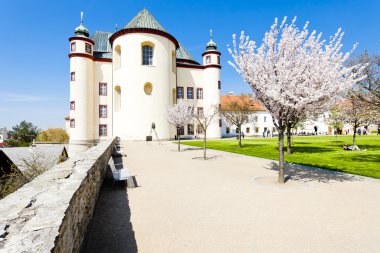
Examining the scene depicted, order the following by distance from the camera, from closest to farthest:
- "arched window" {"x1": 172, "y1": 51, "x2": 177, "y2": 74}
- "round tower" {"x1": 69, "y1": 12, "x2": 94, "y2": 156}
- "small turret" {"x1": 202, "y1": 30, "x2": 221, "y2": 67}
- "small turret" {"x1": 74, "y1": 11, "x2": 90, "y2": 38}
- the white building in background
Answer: "round tower" {"x1": 69, "y1": 12, "x2": 94, "y2": 156}, "small turret" {"x1": 74, "y1": 11, "x2": 90, "y2": 38}, "arched window" {"x1": 172, "y1": 51, "x2": 177, "y2": 74}, "small turret" {"x1": 202, "y1": 30, "x2": 221, "y2": 67}, the white building in background

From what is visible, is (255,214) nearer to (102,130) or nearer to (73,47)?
(102,130)

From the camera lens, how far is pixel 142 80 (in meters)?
36.9

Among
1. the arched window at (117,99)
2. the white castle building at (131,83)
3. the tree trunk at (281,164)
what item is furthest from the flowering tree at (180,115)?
the arched window at (117,99)

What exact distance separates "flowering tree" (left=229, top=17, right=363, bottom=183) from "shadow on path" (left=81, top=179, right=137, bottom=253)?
5673mm

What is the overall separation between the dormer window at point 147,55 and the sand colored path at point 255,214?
3056cm

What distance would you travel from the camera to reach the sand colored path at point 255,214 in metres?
4.25

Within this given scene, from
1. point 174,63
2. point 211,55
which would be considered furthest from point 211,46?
point 174,63

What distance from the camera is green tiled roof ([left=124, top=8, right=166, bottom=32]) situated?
37881 millimetres

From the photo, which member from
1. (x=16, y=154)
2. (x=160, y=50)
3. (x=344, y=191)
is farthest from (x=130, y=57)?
(x=344, y=191)

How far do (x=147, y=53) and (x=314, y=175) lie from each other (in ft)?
107

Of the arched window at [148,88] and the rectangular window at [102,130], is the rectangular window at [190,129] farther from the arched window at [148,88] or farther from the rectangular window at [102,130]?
the rectangular window at [102,130]

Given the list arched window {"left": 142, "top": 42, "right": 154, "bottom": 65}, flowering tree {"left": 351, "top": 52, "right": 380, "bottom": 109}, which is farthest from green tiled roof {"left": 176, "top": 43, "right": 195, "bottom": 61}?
flowering tree {"left": 351, "top": 52, "right": 380, "bottom": 109}

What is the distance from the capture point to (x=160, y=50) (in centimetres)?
→ 3778

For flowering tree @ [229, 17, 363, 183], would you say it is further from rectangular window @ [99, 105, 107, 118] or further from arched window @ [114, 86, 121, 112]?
rectangular window @ [99, 105, 107, 118]
